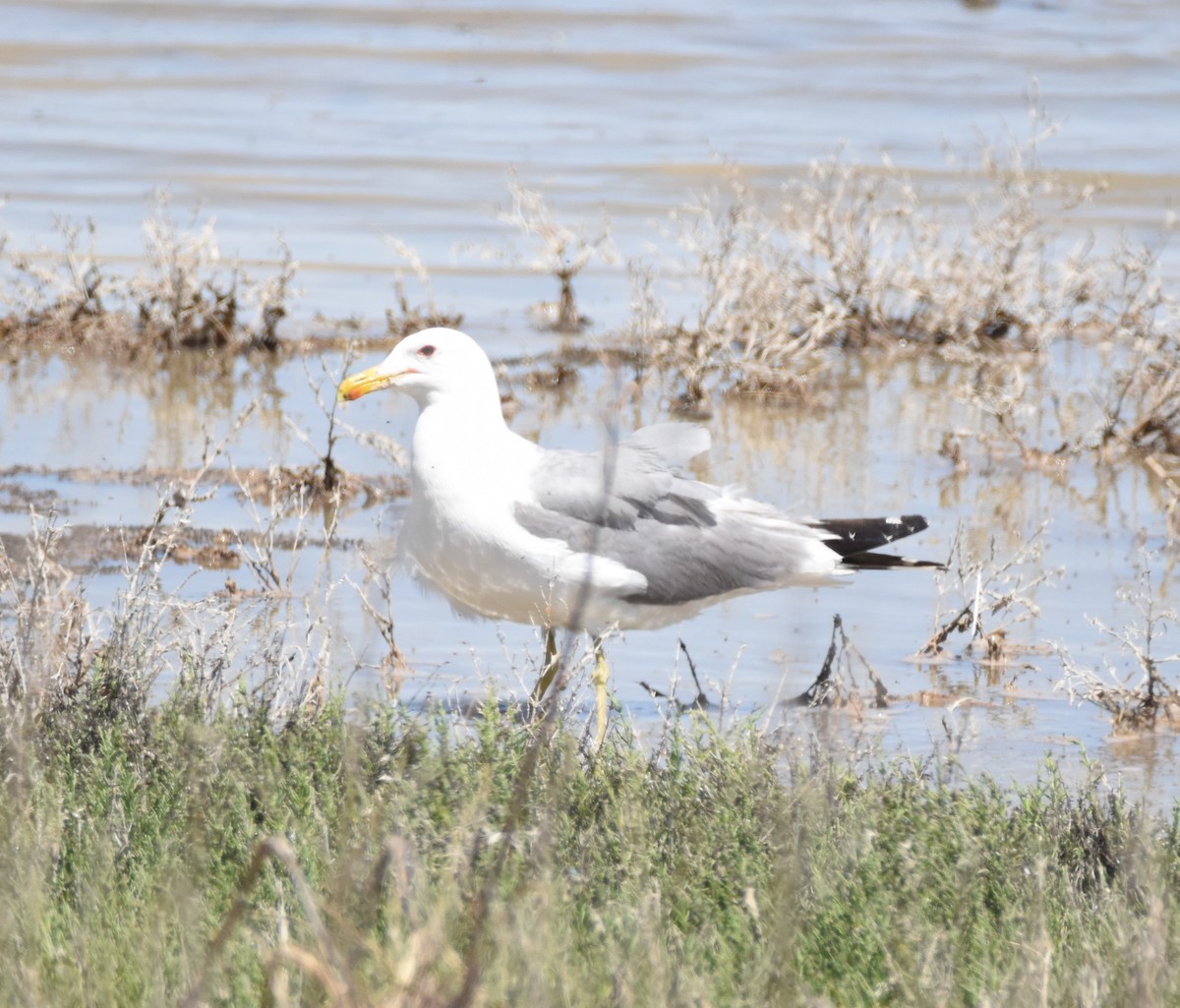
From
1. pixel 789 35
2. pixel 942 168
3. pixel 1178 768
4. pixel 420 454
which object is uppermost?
pixel 789 35

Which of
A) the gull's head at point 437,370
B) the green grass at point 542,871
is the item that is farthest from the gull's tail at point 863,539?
the green grass at point 542,871

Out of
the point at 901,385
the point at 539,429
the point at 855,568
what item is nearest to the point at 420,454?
the point at 855,568

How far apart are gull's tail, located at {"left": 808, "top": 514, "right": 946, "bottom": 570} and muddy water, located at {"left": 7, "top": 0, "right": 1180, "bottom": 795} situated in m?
0.21

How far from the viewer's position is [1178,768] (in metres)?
5.68

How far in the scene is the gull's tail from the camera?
6.59 metres

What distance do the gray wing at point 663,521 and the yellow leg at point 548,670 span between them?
0.28m

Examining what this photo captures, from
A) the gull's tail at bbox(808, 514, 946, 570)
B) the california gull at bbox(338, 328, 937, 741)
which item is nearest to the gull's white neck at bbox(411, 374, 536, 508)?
the california gull at bbox(338, 328, 937, 741)

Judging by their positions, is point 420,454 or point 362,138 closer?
point 420,454

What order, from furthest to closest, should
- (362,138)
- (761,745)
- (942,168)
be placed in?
(362,138), (942,168), (761,745)

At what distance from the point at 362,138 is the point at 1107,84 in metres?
8.36

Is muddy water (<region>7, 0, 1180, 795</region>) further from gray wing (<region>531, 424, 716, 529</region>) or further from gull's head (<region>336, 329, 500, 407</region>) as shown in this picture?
gray wing (<region>531, 424, 716, 529</region>)

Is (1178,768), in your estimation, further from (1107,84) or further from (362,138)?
(1107,84)

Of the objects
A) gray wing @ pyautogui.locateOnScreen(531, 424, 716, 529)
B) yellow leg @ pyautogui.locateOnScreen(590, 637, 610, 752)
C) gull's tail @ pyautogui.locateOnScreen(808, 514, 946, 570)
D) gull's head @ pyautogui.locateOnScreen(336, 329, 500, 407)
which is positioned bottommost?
yellow leg @ pyautogui.locateOnScreen(590, 637, 610, 752)

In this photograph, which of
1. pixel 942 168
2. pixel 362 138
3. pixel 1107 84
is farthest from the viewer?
pixel 1107 84
